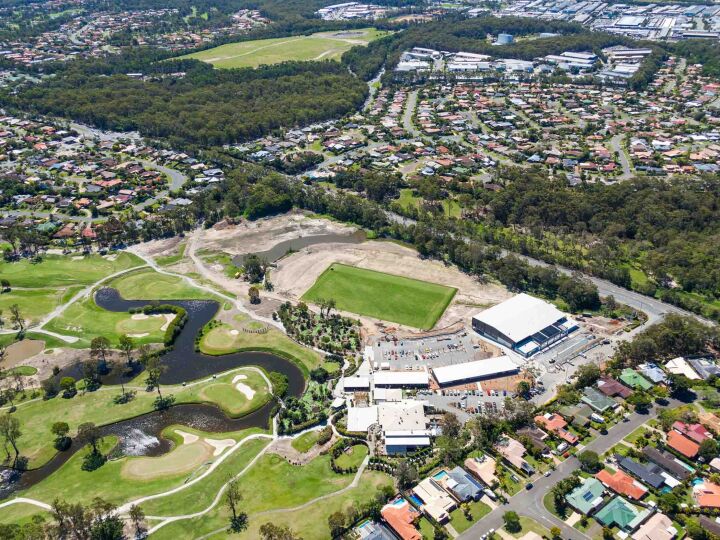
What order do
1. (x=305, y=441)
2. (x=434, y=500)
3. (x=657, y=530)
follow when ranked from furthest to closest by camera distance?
(x=305, y=441)
(x=434, y=500)
(x=657, y=530)

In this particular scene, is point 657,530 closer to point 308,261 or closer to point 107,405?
point 107,405

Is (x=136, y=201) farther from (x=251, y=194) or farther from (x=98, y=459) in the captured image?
(x=98, y=459)

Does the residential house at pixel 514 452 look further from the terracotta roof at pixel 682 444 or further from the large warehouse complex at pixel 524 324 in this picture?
the large warehouse complex at pixel 524 324

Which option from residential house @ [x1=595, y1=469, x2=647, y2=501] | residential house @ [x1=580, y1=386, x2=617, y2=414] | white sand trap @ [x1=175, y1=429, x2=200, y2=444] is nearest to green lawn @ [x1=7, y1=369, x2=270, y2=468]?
white sand trap @ [x1=175, y1=429, x2=200, y2=444]

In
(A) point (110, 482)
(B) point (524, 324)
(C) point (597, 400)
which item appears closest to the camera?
(A) point (110, 482)

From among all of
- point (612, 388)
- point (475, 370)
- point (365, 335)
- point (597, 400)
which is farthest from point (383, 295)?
point (612, 388)

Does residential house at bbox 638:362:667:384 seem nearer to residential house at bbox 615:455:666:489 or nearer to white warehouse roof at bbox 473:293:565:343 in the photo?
white warehouse roof at bbox 473:293:565:343
